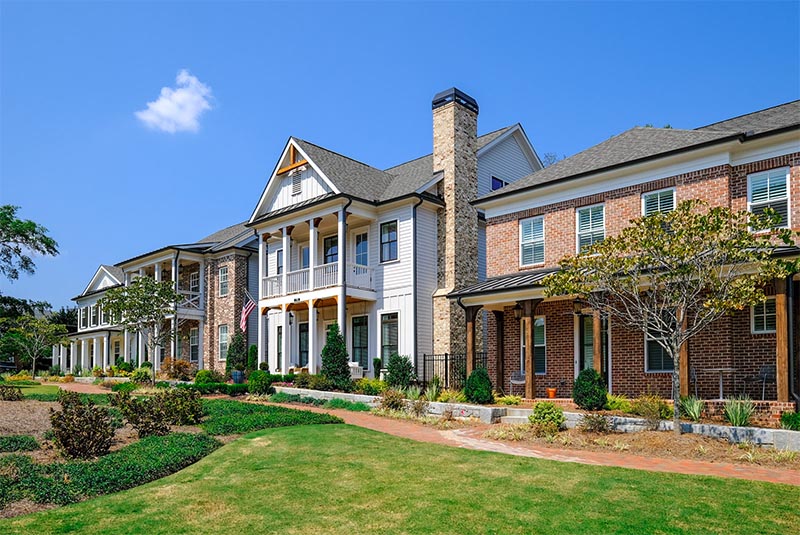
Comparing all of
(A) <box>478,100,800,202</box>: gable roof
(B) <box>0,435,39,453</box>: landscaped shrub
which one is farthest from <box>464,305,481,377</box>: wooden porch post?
(B) <box>0,435,39,453</box>: landscaped shrub

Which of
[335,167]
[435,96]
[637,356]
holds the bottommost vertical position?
[637,356]

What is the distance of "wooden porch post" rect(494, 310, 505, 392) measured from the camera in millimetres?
20734

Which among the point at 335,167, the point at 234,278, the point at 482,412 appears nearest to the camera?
the point at 482,412

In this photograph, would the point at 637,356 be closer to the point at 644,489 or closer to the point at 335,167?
the point at 644,489

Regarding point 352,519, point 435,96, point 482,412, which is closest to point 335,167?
point 435,96

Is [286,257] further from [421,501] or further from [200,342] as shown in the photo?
[421,501]

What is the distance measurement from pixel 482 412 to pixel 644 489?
790 cm

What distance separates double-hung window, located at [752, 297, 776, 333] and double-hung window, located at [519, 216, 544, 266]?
6.45 m

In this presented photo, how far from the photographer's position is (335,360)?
23.3 m

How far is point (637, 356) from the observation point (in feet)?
59.4

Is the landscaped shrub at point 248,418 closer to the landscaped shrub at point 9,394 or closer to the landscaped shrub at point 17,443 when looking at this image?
the landscaped shrub at point 17,443

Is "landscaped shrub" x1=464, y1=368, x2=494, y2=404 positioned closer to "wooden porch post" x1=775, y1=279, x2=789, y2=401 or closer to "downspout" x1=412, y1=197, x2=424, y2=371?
"downspout" x1=412, y1=197, x2=424, y2=371

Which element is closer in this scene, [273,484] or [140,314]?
[273,484]

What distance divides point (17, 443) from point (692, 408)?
1327 centimetres
